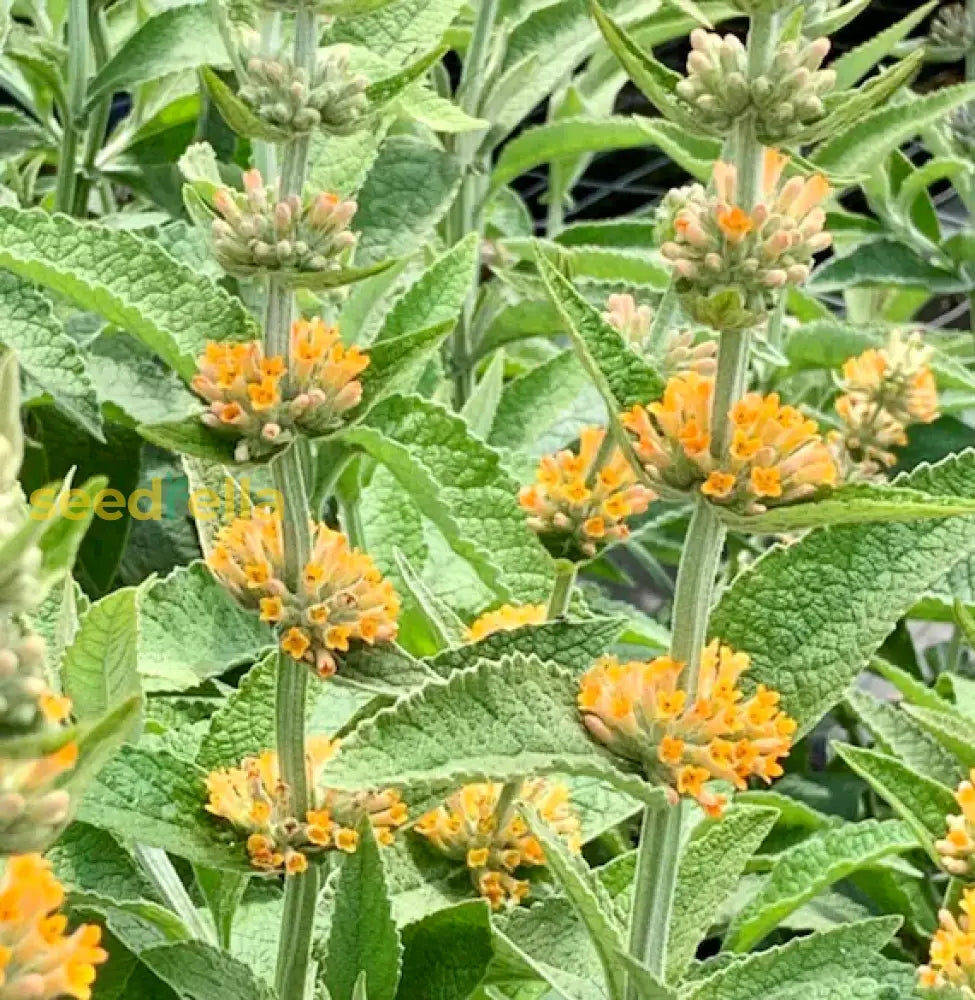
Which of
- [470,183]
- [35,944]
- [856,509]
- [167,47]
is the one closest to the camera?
[35,944]

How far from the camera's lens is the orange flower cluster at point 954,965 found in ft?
2.09

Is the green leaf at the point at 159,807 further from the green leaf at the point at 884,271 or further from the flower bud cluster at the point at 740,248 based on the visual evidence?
the green leaf at the point at 884,271

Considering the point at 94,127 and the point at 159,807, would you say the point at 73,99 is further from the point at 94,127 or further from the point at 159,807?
the point at 159,807

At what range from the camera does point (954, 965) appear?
2.11 ft

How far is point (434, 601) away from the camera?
711mm

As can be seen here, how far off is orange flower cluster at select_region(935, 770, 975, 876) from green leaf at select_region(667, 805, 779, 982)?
97mm

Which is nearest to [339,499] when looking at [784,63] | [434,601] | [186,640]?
[186,640]

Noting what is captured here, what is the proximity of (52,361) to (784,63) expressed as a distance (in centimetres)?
41

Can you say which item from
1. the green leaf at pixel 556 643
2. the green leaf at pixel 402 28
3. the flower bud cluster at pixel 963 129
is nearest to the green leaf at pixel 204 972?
the green leaf at pixel 556 643

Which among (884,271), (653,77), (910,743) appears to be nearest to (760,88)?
(653,77)

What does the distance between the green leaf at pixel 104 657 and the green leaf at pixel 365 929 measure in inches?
4.6

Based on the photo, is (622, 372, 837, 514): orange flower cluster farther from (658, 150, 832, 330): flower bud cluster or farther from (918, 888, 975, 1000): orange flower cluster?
(918, 888, 975, 1000): orange flower cluster

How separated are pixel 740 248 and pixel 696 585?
0.12m

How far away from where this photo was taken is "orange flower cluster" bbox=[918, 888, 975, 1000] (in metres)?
0.64
